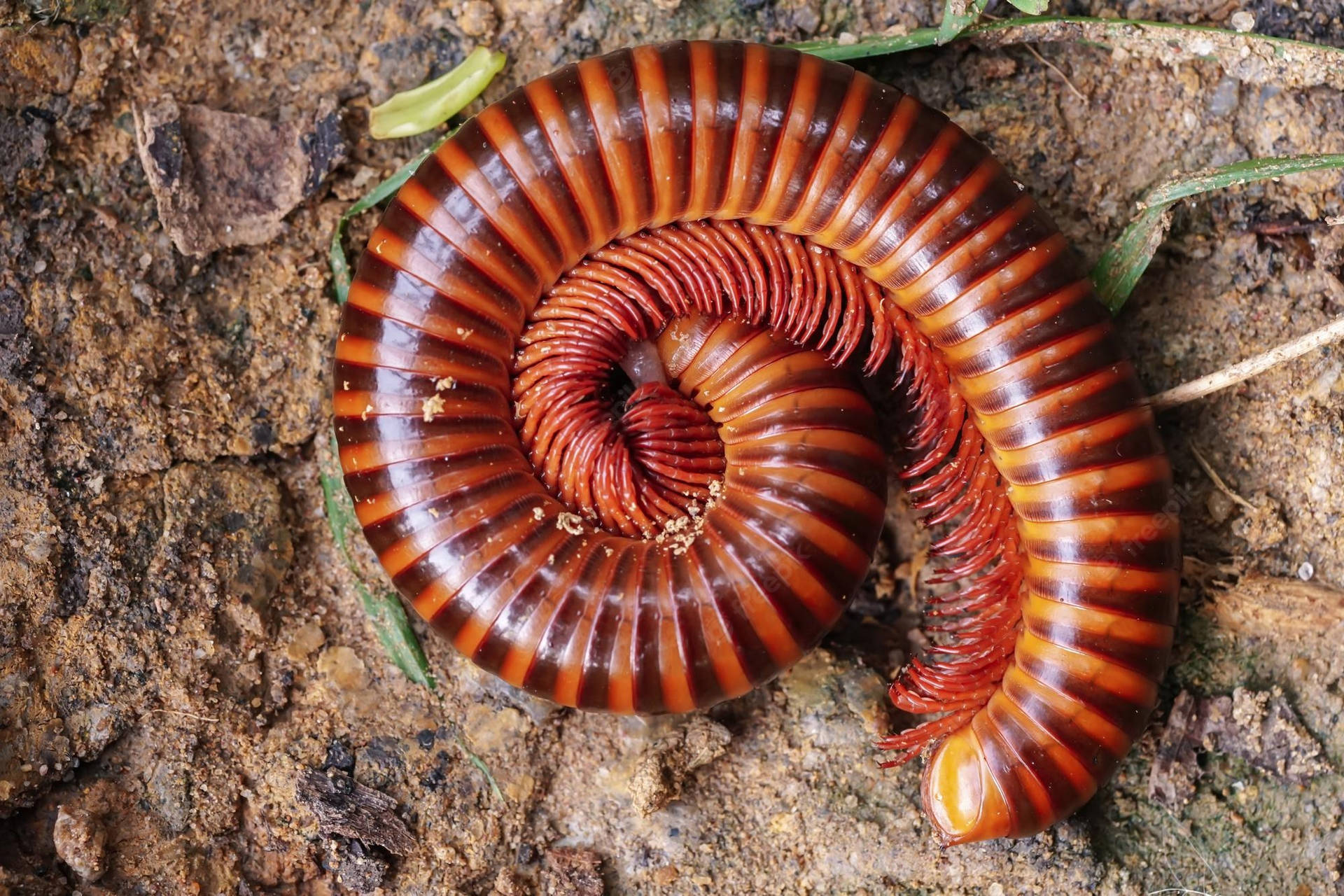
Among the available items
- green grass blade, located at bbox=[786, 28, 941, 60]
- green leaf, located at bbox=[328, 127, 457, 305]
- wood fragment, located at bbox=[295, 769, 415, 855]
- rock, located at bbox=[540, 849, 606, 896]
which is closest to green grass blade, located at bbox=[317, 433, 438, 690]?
Answer: wood fragment, located at bbox=[295, 769, 415, 855]

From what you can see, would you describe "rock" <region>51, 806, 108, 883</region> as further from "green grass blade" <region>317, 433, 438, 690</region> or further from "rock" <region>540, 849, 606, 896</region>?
"rock" <region>540, 849, 606, 896</region>

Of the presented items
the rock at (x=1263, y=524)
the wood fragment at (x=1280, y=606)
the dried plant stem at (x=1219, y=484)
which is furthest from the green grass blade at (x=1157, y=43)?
the wood fragment at (x=1280, y=606)

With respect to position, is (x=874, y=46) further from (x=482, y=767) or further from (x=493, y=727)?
(x=482, y=767)

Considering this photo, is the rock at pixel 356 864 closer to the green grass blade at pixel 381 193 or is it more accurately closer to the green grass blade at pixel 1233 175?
the green grass blade at pixel 381 193

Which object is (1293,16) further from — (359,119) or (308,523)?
(308,523)

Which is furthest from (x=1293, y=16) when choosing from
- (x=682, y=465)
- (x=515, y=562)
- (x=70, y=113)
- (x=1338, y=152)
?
(x=70, y=113)

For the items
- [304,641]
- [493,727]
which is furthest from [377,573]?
[493,727]
